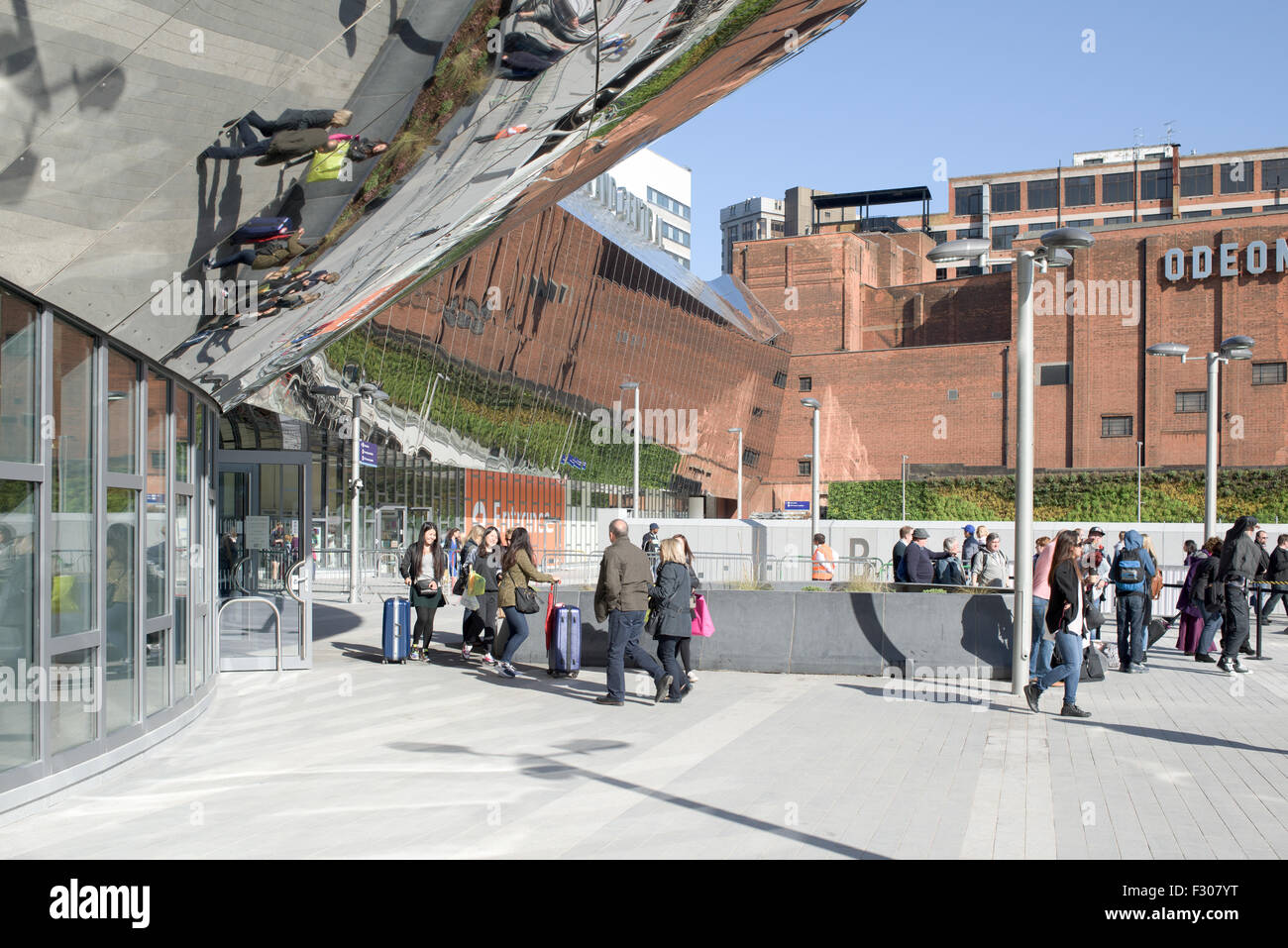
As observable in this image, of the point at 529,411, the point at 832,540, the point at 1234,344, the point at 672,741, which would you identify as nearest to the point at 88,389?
the point at 672,741

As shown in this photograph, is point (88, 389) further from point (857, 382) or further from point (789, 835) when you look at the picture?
point (857, 382)

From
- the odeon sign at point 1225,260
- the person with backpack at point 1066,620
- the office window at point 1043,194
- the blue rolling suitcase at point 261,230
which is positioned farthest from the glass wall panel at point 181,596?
the office window at point 1043,194

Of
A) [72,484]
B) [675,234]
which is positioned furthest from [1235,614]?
[675,234]

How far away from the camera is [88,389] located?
26.6ft

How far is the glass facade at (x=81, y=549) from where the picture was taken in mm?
7160

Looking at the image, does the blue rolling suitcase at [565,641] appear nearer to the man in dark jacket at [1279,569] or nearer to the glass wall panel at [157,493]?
the glass wall panel at [157,493]

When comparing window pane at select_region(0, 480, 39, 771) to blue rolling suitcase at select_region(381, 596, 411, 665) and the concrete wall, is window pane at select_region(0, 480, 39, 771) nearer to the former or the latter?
the concrete wall

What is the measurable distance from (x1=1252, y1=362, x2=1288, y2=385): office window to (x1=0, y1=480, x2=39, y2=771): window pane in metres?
59.6

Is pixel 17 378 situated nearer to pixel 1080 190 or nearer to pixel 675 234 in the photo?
pixel 1080 190

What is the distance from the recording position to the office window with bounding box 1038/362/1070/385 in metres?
62.2

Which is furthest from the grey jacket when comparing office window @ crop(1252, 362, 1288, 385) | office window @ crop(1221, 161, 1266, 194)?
office window @ crop(1221, 161, 1266, 194)

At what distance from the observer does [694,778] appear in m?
8.26

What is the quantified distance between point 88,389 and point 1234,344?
18233mm
